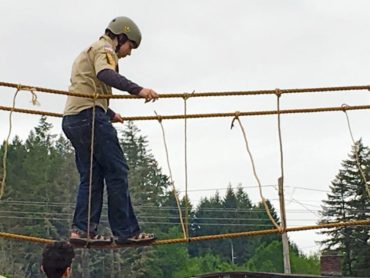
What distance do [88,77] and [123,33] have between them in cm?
39

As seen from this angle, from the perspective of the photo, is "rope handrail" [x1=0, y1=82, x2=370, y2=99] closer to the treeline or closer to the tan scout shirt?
the tan scout shirt

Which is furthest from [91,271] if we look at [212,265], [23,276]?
[212,265]

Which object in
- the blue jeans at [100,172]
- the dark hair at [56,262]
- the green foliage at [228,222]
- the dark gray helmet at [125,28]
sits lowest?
the dark hair at [56,262]

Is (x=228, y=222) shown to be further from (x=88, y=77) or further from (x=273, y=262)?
(x=88, y=77)

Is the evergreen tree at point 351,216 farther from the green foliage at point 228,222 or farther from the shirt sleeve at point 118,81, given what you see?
the shirt sleeve at point 118,81

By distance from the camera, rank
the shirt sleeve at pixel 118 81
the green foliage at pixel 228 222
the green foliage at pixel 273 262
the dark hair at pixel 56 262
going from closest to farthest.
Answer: the dark hair at pixel 56 262, the shirt sleeve at pixel 118 81, the green foliage at pixel 273 262, the green foliage at pixel 228 222

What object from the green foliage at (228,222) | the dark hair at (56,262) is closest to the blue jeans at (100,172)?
the dark hair at (56,262)

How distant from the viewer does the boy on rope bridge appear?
19.6 feet

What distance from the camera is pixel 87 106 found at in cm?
598

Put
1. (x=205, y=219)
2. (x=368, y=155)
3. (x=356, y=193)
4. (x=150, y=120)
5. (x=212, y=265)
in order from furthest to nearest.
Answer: (x=205, y=219) → (x=212, y=265) → (x=356, y=193) → (x=368, y=155) → (x=150, y=120)

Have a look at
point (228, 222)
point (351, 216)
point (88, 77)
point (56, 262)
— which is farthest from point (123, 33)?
point (228, 222)

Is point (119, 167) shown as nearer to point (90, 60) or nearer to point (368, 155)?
point (90, 60)

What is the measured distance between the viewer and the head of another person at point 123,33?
237 inches

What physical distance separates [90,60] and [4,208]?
167 feet
